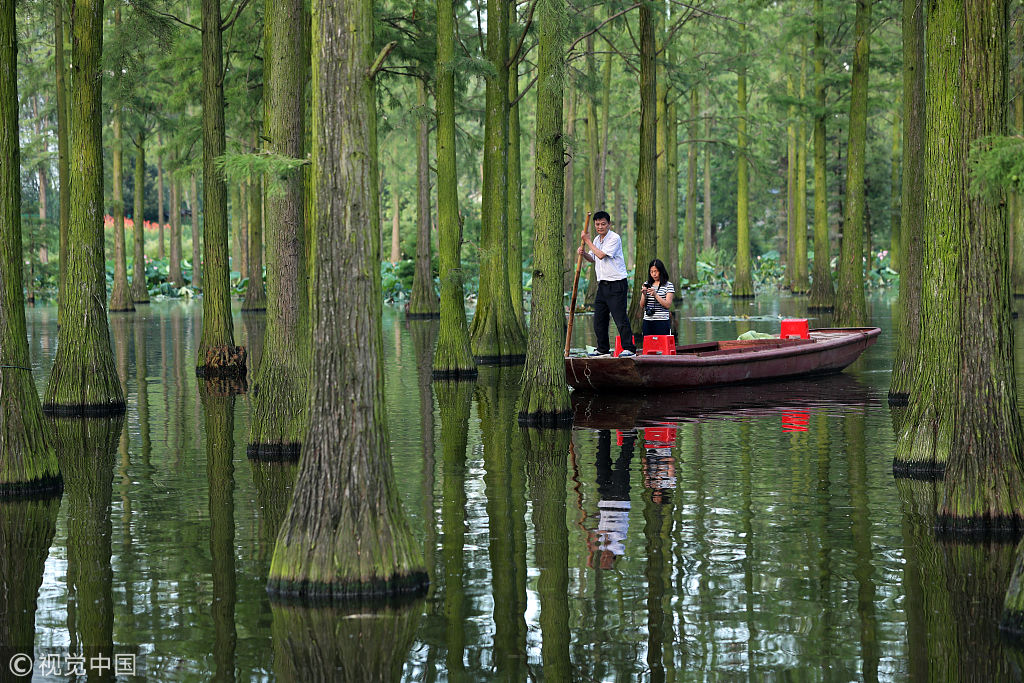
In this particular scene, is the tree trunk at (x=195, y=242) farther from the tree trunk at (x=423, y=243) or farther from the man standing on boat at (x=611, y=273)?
the man standing on boat at (x=611, y=273)

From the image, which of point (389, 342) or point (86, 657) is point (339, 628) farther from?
point (389, 342)

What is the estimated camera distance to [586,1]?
80.6ft

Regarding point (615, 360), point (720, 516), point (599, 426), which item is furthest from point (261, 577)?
point (615, 360)

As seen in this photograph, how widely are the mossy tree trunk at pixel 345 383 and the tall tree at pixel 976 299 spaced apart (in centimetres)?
363

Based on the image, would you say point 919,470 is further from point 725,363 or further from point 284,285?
point 725,363

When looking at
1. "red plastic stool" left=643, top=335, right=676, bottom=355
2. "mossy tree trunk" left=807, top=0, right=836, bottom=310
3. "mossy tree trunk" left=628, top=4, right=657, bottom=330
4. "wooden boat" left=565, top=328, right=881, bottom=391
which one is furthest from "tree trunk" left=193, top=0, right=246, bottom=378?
"mossy tree trunk" left=807, top=0, right=836, bottom=310

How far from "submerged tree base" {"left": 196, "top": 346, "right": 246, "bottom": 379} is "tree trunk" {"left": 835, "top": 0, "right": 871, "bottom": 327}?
11968mm

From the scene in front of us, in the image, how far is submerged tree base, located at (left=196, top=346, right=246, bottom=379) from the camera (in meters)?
19.1

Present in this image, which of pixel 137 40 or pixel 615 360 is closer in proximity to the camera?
pixel 615 360

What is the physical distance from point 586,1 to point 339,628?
67.9 feet

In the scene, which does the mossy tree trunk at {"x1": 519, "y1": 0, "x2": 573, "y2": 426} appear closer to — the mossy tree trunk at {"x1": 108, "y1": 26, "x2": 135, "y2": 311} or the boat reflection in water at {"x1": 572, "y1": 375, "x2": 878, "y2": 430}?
the boat reflection in water at {"x1": 572, "y1": 375, "x2": 878, "y2": 430}

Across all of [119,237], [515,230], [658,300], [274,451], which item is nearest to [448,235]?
[658,300]

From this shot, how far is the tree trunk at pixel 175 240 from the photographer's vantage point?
168 ft

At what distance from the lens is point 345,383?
656cm
